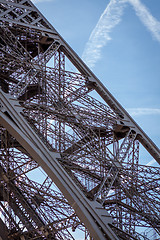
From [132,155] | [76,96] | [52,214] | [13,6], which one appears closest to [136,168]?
[132,155]

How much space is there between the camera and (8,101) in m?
16.0

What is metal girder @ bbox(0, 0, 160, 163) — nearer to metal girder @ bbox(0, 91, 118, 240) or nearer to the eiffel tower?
the eiffel tower

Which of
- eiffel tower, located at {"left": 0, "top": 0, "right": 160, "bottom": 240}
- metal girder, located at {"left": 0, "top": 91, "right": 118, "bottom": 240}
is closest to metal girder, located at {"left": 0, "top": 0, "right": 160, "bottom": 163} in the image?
eiffel tower, located at {"left": 0, "top": 0, "right": 160, "bottom": 240}

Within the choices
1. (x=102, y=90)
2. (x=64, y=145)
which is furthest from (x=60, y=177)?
(x=102, y=90)

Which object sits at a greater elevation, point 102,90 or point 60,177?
point 102,90

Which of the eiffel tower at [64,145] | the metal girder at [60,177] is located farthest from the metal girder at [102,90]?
the metal girder at [60,177]

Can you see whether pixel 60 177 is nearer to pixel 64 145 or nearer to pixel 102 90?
pixel 64 145

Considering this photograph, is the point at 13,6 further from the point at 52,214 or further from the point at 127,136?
the point at 52,214

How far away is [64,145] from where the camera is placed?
17.4 m

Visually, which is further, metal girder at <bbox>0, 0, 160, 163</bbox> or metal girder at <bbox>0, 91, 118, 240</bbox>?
metal girder at <bbox>0, 0, 160, 163</bbox>

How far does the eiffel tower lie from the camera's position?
14.9 m

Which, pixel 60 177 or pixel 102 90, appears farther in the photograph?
pixel 102 90

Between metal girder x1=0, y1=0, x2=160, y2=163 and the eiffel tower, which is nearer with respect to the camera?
the eiffel tower

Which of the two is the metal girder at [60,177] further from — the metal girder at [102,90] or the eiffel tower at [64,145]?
the metal girder at [102,90]
